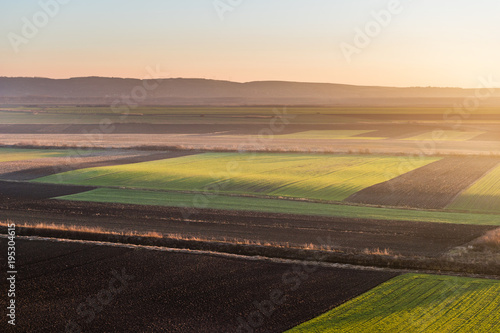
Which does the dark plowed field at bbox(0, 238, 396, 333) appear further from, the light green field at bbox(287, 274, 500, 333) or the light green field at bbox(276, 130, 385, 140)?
the light green field at bbox(276, 130, 385, 140)

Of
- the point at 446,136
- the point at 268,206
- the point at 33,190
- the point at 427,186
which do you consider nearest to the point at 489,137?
the point at 446,136

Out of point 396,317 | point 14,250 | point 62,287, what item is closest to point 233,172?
point 14,250

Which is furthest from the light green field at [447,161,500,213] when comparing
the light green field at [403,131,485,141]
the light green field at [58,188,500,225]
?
the light green field at [403,131,485,141]

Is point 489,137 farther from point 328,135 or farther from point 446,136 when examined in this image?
point 328,135

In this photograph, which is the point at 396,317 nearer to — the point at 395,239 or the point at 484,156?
the point at 395,239


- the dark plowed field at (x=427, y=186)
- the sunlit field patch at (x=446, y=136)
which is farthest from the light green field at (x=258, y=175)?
the sunlit field patch at (x=446, y=136)

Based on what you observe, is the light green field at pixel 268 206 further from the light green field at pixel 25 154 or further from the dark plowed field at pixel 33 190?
the light green field at pixel 25 154
